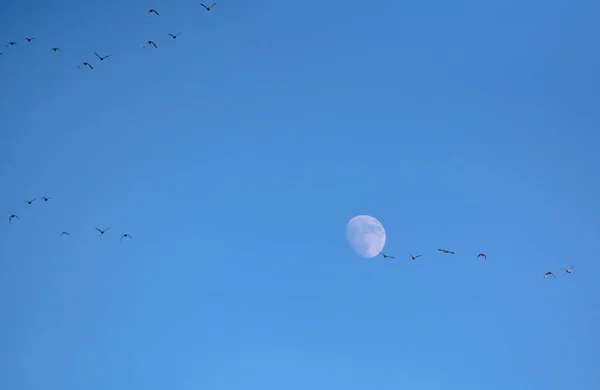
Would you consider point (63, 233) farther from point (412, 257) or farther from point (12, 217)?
point (412, 257)

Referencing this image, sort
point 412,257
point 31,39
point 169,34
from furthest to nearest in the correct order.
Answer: point 412,257 < point 31,39 < point 169,34

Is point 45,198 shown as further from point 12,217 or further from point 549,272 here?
point 549,272

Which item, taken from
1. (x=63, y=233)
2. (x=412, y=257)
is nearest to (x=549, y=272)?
(x=412, y=257)

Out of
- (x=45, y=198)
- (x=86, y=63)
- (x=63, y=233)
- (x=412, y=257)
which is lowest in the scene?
(x=63, y=233)

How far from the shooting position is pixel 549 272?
72500 mm

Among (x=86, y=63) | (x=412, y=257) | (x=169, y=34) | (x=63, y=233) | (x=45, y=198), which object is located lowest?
(x=63, y=233)

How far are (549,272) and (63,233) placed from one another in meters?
100

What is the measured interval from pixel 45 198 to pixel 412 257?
79530 millimetres

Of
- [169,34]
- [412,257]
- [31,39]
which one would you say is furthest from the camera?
[412,257]

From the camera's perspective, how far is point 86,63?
69.4m

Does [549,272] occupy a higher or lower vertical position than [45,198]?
higher

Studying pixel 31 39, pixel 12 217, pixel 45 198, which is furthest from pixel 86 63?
pixel 12 217

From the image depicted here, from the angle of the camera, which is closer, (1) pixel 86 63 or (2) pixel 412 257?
(1) pixel 86 63

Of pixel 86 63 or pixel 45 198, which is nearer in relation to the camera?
pixel 86 63
